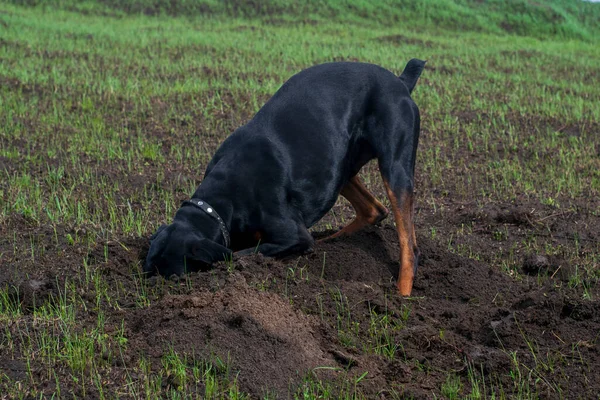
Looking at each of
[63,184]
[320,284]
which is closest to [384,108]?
[320,284]

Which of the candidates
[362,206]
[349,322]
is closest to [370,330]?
[349,322]

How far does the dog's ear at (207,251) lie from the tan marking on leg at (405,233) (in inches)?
46.0

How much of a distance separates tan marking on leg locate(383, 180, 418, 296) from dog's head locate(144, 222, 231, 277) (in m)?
1.15

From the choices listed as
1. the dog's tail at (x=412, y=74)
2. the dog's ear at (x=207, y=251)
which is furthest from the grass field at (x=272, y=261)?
the dog's tail at (x=412, y=74)

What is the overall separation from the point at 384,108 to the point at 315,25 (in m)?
15.9

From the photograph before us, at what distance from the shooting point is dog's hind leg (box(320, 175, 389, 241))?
19.5 feet

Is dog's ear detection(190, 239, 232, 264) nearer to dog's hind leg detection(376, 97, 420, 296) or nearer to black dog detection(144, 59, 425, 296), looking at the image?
black dog detection(144, 59, 425, 296)

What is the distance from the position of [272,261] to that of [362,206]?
1.26m

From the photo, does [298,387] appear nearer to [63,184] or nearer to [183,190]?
[183,190]

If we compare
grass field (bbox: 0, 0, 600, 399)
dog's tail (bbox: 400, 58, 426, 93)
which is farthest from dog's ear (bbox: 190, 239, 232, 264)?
dog's tail (bbox: 400, 58, 426, 93)

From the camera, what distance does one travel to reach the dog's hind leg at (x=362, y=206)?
594 cm

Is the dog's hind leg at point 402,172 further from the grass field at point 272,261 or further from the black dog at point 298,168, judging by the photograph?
the grass field at point 272,261

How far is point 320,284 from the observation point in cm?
479

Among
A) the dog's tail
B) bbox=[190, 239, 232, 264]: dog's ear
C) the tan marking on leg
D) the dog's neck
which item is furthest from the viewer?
the dog's tail
